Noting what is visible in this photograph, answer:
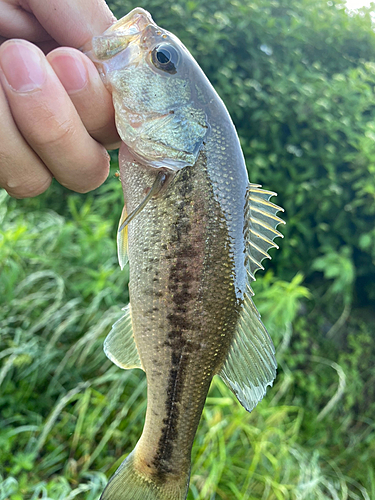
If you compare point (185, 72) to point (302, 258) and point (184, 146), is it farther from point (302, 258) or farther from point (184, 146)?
point (302, 258)

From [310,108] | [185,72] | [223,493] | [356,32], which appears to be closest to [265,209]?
[185,72]

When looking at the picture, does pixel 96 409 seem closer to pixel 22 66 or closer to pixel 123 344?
pixel 123 344

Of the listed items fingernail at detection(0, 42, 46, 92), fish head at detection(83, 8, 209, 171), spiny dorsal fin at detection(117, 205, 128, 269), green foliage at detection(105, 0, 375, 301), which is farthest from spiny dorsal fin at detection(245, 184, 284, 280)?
green foliage at detection(105, 0, 375, 301)

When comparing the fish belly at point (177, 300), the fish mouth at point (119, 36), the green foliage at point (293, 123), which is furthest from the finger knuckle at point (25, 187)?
the green foliage at point (293, 123)

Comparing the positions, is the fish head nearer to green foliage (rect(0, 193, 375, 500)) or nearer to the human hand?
the human hand

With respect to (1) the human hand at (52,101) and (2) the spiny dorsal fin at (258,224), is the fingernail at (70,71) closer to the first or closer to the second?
(1) the human hand at (52,101)

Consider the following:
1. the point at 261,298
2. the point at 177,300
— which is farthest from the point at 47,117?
the point at 261,298
